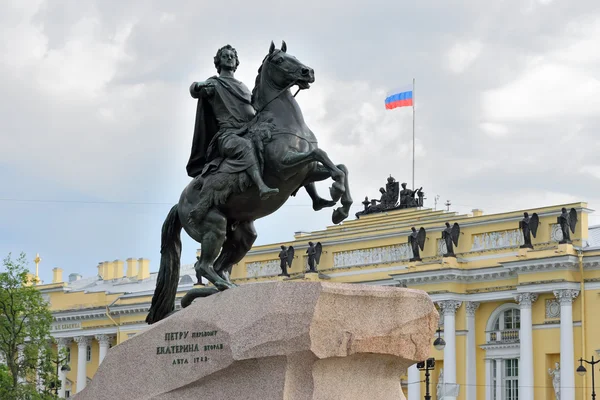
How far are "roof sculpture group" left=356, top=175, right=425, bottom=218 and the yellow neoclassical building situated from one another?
16.5 inches

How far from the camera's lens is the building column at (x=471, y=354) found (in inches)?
1761

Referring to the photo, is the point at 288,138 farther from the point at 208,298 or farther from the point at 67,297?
the point at 67,297

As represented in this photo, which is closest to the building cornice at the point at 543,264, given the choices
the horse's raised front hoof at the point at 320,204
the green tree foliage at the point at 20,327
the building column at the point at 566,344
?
the building column at the point at 566,344

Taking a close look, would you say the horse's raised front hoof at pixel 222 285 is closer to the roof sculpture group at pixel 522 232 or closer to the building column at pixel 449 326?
the roof sculpture group at pixel 522 232

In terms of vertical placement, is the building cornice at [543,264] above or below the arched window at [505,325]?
above

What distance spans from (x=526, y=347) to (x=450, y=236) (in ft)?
16.3

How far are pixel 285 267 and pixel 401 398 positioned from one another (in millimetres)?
41713

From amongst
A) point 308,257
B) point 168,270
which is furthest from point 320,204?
point 308,257

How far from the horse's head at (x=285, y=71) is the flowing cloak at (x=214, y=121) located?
1.47ft

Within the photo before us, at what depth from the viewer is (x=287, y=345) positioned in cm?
805

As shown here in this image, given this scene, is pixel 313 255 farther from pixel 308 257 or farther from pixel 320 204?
pixel 320 204

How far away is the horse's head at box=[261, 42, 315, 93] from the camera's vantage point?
9.16 m

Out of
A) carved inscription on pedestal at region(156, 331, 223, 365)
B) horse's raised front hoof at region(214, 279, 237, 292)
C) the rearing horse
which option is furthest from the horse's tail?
carved inscription on pedestal at region(156, 331, 223, 365)

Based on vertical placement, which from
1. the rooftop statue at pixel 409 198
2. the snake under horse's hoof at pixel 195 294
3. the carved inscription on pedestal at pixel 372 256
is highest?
the rooftop statue at pixel 409 198
